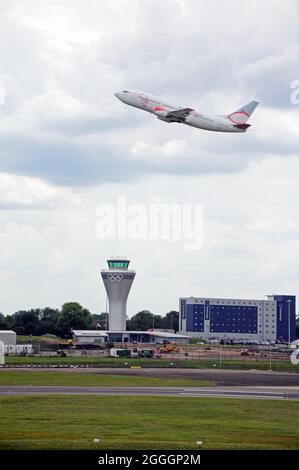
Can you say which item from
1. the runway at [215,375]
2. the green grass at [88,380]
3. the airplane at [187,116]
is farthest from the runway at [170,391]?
the airplane at [187,116]

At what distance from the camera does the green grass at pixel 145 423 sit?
2566 inches

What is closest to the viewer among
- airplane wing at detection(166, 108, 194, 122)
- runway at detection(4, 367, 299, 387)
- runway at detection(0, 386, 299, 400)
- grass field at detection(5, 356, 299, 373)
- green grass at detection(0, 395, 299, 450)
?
green grass at detection(0, 395, 299, 450)

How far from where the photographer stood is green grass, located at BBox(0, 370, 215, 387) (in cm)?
12038

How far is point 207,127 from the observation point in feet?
484

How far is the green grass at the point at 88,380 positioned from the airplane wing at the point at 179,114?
41.1 metres

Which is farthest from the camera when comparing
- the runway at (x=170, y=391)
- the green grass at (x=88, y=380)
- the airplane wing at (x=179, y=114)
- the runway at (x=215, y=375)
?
the airplane wing at (x=179, y=114)

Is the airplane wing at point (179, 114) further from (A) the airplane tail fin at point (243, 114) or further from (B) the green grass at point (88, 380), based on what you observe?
(B) the green grass at point (88, 380)

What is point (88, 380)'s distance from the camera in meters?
127

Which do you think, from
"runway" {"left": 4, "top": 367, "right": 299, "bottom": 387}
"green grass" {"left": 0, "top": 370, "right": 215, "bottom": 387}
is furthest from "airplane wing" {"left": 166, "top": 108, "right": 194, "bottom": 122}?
"green grass" {"left": 0, "top": 370, "right": 215, "bottom": 387}

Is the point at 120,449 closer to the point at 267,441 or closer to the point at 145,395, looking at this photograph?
the point at 267,441

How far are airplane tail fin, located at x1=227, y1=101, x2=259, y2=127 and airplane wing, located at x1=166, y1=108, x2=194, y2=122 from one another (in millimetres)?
8780

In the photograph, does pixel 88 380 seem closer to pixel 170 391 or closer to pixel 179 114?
pixel 170 391

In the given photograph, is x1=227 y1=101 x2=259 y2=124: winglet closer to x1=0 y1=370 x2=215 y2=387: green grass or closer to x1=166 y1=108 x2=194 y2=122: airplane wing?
x1=166 y1=108 x2=194 y2=122: airplane wing
